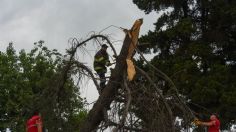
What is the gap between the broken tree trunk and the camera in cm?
1102

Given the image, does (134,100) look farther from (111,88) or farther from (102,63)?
(102,63)

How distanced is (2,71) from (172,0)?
10.9 metres

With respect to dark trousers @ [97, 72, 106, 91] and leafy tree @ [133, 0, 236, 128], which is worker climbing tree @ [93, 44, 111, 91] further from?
leafy tree @ [133, 0, 236, 128]

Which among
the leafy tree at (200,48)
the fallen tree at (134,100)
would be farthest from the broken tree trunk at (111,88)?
the leafy tree at (200,48)

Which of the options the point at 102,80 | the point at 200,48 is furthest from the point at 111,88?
the point at 200,48

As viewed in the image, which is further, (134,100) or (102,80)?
(102,80)

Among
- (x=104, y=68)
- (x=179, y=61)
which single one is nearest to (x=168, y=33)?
(x=179, y=61)

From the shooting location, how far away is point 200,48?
2283 centimetres

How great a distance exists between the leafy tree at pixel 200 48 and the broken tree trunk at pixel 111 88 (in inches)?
394

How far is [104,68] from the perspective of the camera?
11.8 meters

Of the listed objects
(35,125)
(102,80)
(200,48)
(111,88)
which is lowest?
(35,125)

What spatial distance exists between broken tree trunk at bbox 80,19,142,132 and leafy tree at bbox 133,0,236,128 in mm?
10019

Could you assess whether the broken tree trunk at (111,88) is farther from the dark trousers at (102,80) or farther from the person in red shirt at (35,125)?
the person in red shirt at (35,125)

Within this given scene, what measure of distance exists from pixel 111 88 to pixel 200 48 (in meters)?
12.1
